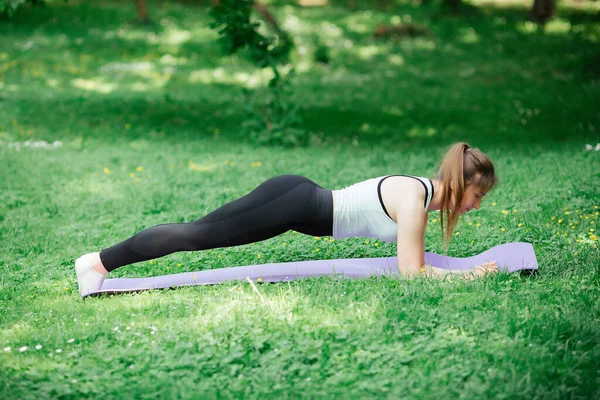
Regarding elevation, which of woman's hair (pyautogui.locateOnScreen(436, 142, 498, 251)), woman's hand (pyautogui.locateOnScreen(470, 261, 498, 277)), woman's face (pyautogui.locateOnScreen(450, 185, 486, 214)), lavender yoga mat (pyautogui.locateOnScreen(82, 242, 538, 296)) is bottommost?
lavender yoga mat (pyautogui.locateOnScreen(82, 242, 538, 296))

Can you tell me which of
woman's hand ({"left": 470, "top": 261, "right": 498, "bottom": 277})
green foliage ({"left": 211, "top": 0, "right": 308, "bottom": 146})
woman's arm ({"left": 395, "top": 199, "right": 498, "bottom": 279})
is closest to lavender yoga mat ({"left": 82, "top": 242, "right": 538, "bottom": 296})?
woman's hand ({"left": 470, "top": 261, "right": 498, "bottom": 277})

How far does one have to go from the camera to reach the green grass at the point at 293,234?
346 cm

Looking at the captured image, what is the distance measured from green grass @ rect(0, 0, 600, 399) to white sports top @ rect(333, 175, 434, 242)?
355 millimetres

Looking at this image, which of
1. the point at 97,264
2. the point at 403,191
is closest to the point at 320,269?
the point at 403,191

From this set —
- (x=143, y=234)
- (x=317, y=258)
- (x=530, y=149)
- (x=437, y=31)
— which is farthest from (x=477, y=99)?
(x=143, y=234)

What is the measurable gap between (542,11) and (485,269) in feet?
58.4

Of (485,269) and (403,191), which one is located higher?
(403,191)

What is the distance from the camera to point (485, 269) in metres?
4.65

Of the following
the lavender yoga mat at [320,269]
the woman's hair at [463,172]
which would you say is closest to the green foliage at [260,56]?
the lavender yoga mat at [320,269]

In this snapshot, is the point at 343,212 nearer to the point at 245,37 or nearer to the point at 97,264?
the point at 97,264

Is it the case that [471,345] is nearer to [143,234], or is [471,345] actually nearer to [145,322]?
[145,322]

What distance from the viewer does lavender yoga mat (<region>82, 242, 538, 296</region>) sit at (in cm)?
470

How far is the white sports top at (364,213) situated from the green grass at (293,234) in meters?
0.35

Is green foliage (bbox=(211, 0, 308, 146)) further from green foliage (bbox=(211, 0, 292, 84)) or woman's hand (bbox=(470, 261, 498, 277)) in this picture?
woman's hand (bbox=(470, 261, 498, 277))
